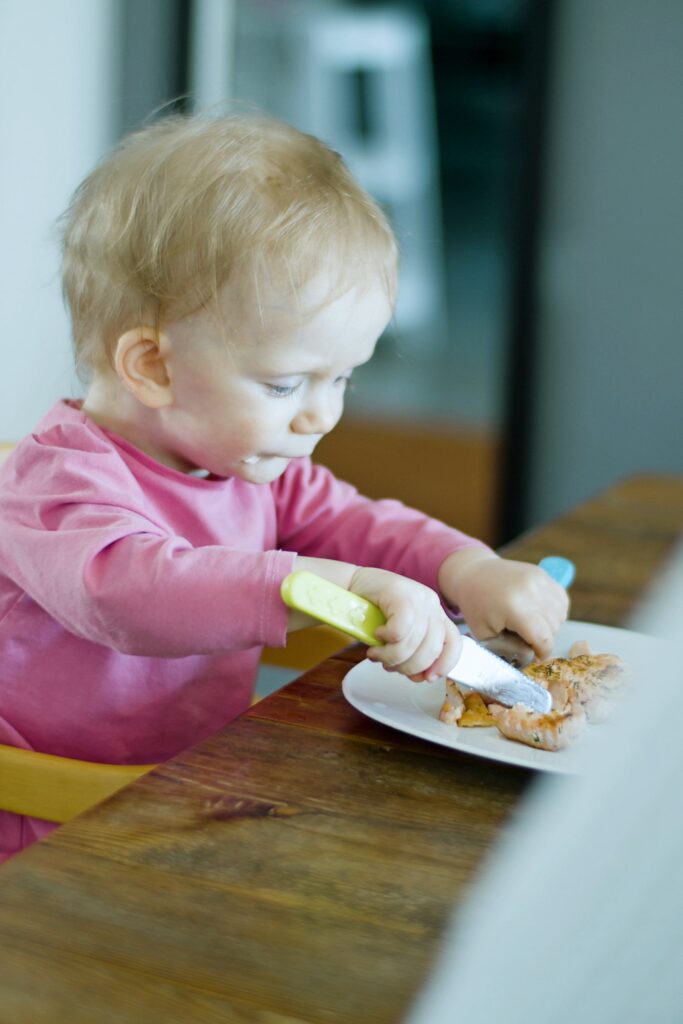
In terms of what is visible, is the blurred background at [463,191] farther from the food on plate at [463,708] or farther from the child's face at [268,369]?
the food on plate at [463,708]

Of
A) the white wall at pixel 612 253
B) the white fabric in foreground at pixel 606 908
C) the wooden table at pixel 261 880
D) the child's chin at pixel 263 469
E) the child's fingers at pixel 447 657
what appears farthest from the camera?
the white wall at pixel 612 253

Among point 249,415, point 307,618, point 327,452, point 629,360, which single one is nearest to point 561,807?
point 307,618

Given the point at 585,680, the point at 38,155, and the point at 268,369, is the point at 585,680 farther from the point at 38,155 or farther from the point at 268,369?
the point at 38,155

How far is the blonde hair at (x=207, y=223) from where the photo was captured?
869 millimetres

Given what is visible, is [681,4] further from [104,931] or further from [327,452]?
[104,931]

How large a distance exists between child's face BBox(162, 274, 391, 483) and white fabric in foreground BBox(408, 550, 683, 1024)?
624mm

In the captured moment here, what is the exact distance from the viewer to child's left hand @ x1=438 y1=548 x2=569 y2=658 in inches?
34.6

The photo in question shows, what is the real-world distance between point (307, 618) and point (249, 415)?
0.22m

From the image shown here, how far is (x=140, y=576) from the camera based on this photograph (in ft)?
2.47

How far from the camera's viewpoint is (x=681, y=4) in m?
3.22

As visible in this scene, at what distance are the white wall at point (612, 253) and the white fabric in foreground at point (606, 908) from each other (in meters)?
3.28

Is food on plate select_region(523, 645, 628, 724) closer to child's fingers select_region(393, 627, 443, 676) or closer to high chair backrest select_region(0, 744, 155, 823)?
child's fingers select_region(393, 627, 443, 676)

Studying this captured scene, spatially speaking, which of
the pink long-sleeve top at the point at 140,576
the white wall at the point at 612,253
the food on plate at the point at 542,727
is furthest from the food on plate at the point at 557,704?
the white wall at the point at 612,253

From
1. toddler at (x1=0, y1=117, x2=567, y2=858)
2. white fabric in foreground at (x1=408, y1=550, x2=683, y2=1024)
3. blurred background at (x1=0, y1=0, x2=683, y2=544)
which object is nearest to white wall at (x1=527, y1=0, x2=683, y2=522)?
blurred background at (x1=0, y1=0, x2=683, y2=544)
